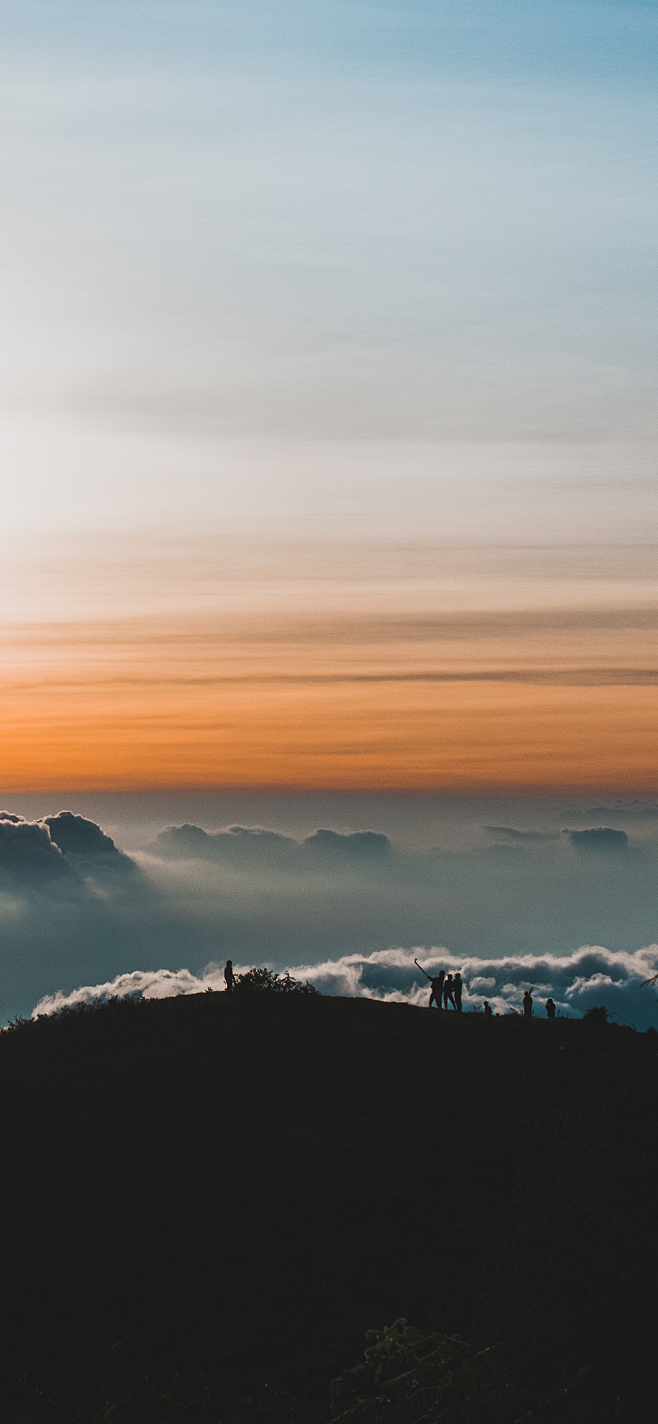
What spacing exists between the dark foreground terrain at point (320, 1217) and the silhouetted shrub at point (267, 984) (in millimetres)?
734

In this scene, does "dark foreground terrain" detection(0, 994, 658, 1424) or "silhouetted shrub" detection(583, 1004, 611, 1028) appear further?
"silhouetted shrub" detection(583, 1004, 611, 1028)

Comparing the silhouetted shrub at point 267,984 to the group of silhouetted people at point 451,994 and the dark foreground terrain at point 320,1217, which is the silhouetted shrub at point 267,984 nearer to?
the dark foreground terrain at point 320,1217

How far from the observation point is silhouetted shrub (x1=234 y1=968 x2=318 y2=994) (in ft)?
105

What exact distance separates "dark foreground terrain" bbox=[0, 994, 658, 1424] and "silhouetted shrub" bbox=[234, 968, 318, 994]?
2.41 ft

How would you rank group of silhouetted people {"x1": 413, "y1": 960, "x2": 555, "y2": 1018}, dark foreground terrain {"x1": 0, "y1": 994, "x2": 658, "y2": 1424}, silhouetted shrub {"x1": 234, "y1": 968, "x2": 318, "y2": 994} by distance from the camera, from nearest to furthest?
dark foreground terrain {"x1": 0, "y1": 994, "x2": 658, "y2": 1424} → silhouetted shrub {"x1": 234, "y1": 968, "x2": 318, "y2": 994} → group of silhouetted people {"x1": 413, "y1": 960, "x2": 555, "y2": 1018}

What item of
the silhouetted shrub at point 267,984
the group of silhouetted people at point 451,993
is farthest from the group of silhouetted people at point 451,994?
the silhouetted shrub at point 267,984

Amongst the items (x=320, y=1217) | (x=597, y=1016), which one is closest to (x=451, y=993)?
(x=597, y=1016)

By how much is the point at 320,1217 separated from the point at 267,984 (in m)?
12.8

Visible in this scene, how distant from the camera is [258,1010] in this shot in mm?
29922

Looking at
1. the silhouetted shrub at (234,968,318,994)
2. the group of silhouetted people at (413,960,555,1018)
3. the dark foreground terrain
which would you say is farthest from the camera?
the group of silhouetted people at (413,960,555,1018)

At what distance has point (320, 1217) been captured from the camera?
20078mm

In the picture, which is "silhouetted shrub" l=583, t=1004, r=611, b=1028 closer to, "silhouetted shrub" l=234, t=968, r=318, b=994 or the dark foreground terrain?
the dark foreground terrain

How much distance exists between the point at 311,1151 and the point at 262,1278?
14.6 feet

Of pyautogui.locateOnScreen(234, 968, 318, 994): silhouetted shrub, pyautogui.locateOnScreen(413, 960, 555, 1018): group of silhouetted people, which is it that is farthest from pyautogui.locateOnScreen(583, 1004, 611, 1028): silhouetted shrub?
pyautogui.locateOnScreen(234, 968, 318, 994): silhouetted shrub
